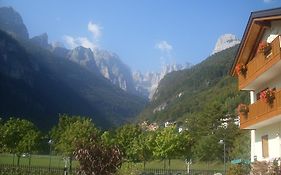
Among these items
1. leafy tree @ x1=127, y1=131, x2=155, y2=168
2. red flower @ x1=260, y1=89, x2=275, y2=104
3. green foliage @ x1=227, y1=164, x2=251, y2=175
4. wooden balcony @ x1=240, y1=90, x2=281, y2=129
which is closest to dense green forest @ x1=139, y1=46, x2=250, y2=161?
leafy tree @ x1=127, y1=131, x2=155, y2=168

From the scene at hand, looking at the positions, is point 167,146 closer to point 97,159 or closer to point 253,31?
point 253,31

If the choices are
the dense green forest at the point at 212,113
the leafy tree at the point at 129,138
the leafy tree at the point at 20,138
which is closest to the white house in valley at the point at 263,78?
the dense green forest at the point at 212,113

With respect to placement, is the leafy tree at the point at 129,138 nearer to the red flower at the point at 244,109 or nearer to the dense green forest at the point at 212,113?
the dense green forest at the point at 212,113

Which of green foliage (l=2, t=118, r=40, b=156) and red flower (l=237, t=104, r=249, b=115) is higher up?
red flower (l=237, t=104, r=249, b=115)

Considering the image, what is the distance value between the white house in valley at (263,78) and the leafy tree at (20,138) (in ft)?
113

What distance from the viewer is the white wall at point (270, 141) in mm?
24781

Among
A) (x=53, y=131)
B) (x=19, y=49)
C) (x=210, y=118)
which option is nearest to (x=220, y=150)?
(x=210, y=118)

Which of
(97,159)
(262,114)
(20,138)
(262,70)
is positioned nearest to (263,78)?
(262,70)

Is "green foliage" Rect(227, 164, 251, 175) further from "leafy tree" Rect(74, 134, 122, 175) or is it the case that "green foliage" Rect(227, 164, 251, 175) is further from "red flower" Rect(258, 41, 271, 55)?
"leafy tree" Rect(74, 134, 122, 175)

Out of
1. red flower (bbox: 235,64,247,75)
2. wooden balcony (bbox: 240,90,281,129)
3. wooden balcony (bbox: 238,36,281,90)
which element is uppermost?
red flower (bbox: 235,64,247,75)

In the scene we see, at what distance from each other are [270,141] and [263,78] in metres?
3.81

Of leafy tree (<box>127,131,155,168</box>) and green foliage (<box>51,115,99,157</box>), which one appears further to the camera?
leafy tree (<box>127,131,155,168</box>)

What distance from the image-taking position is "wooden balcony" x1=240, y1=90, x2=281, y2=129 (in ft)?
71.6

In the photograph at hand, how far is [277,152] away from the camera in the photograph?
24.9 meters
